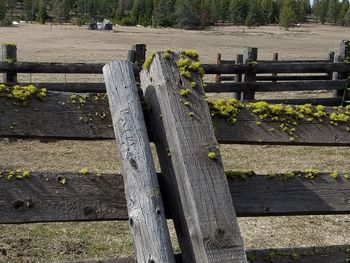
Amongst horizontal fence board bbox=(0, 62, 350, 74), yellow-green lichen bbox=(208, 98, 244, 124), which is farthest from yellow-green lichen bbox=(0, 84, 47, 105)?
horizontal fence board bbox=(0, 62, 350, 74)

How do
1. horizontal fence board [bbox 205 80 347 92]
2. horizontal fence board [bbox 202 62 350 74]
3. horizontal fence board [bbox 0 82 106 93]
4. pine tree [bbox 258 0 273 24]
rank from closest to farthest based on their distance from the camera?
1. horizontal fence board [bbox 0 82 106 93]
2. horizontal fence board [bbox 202 62 350 74]
3. horizontal fence board [bbox 205 80 347 92]
4. pine tree [bbox 258 0 273 24]

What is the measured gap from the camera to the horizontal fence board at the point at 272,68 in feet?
38.1

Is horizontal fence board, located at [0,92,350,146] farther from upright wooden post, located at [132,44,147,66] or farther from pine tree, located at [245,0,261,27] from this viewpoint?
pine tree, located at [245,0,261,27]

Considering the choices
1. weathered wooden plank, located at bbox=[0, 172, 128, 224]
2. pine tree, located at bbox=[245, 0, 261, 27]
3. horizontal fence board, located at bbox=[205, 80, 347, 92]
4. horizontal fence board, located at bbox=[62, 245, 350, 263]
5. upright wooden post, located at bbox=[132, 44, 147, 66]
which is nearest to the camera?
weathered wooden plank, located at bbox=[0, 172, 128, 224]

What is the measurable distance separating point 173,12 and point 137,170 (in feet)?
411

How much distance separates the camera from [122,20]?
4710 inches

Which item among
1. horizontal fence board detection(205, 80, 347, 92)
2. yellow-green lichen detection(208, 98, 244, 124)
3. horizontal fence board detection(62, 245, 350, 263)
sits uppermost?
yellow-green lichen detection(208, 98, 244, 124)

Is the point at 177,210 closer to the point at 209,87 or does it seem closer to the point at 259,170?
the point at 259,170

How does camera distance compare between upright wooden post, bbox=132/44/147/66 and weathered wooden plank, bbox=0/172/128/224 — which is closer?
weathered wooden plank, bbox=0/172/128/224

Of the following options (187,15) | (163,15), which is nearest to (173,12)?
(163,15)

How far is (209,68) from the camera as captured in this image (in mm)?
11477

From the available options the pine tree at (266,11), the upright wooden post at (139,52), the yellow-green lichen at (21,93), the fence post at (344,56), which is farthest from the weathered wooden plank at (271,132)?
the pine tree at (266,11)

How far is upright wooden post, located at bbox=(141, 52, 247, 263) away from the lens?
2.16 m

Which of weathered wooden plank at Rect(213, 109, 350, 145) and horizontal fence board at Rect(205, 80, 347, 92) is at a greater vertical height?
weathered wooden plank at Rect(213, 109, 350, 145)
